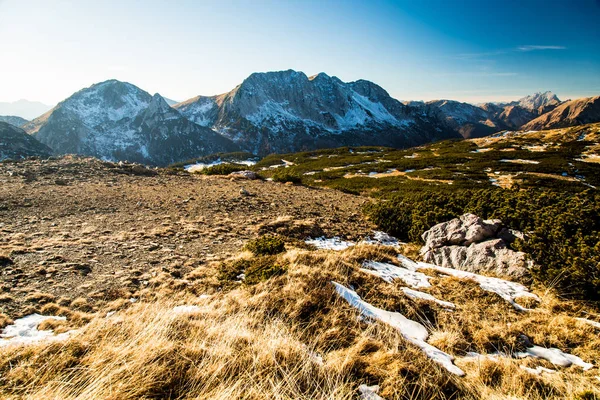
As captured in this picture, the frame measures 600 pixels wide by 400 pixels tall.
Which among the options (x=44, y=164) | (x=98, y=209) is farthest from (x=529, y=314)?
(x=44, y=164)

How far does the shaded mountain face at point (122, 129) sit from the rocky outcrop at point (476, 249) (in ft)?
557

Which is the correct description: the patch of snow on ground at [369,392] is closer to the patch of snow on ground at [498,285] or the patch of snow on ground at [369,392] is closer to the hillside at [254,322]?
the hillside at [254,322]

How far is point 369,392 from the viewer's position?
2.84 m

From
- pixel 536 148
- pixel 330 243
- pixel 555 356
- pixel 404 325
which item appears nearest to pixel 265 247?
pixel 330 243

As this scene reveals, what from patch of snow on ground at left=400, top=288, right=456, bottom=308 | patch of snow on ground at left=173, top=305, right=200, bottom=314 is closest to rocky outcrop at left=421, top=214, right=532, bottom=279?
patch of snow on ground at left=400, top=288, right=456, bottom=308

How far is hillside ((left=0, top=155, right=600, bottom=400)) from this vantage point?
2754mm

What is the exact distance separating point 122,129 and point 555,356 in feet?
650

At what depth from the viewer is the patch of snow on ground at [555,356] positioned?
394 cm

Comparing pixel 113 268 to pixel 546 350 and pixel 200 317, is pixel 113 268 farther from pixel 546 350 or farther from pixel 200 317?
pixel 546 350

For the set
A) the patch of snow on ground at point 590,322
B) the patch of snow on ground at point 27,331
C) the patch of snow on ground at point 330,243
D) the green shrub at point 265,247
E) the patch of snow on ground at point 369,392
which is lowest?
the patch of snow on ground at point 330,243

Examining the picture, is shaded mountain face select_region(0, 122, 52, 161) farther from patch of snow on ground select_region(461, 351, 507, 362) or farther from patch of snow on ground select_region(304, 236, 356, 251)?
patch of snow on ground select_region(461, 351, 507, 362)

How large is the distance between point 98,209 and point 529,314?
15182mm

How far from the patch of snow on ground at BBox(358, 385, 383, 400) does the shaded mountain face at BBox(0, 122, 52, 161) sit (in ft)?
458

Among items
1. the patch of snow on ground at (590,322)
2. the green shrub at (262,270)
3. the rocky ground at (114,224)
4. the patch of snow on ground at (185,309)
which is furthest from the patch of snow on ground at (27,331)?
the patch of snow on ground at (590,322)
